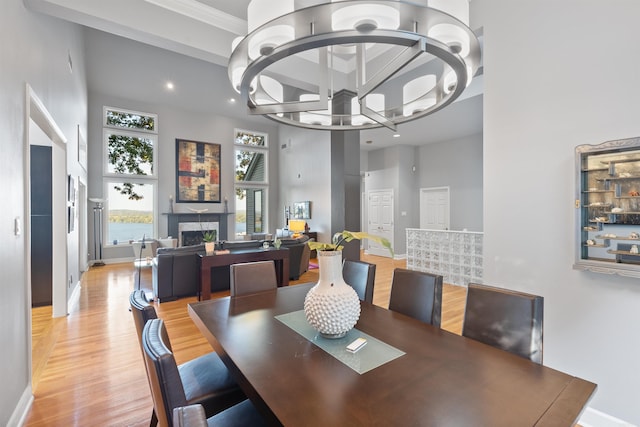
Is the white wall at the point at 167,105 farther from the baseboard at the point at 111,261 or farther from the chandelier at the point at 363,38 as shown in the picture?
the chandelier at the point at 363,38

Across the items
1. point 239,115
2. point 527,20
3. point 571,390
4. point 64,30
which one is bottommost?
point 571,390

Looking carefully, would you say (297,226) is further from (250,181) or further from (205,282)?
(205,282)

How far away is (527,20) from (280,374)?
2.77 m

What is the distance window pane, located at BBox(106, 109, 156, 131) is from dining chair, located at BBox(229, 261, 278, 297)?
7466mm

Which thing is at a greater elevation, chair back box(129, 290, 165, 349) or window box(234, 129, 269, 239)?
window box(234, 129, 269, 239)

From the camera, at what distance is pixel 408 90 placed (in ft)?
6.84

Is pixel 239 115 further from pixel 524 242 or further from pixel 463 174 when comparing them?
pixel 524 242

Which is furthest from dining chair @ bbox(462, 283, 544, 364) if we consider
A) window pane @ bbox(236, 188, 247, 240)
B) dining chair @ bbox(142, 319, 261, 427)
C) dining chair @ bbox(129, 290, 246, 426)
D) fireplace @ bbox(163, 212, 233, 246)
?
window pane @ bbox(236, 188, 247, 240)

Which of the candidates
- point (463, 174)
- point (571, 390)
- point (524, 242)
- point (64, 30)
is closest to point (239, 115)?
point (64, 30)

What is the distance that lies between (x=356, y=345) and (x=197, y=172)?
8.36 metres

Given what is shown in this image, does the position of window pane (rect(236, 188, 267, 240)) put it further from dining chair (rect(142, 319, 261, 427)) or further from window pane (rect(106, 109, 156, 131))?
dining chair (rect(142, 319, 261, 427))

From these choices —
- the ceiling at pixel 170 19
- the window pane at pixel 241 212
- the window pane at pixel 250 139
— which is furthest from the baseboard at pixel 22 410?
the window pane at pixel 250 139

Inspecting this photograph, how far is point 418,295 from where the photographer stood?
1843 mm

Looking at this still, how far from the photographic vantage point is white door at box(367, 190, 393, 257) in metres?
8.59
